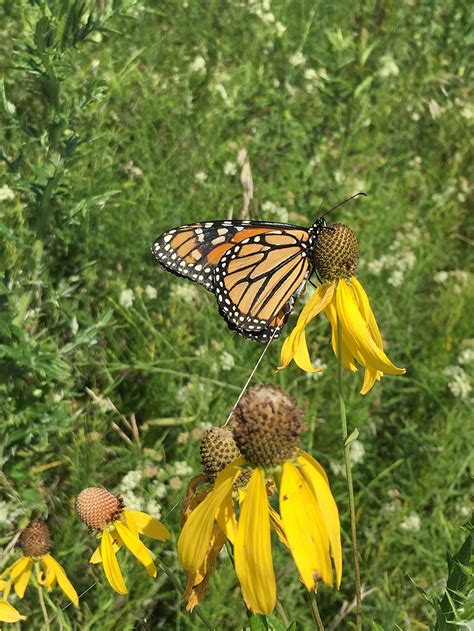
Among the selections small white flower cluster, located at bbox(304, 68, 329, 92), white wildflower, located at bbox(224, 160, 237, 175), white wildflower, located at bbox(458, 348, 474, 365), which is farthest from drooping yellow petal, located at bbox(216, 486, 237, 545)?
small white flower cluster, located at bbox(304, 68, 329, 92)

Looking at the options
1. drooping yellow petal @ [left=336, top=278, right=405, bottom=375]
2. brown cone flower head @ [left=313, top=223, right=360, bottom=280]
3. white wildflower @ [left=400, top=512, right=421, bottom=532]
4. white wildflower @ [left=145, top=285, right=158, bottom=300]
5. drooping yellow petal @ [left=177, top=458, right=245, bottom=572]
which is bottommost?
white wildflower @ [left=400, top=512, right=421, bottom=532]

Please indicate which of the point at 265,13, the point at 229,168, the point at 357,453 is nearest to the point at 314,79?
the point at 265,13

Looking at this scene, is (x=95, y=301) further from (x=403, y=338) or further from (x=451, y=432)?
(x=451, y=432)

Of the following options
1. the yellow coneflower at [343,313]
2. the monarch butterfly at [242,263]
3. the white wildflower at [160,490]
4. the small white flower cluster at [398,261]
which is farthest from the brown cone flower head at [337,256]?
the small white flower cluster at [398,261]

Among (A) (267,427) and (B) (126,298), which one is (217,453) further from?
(B) (126,298)

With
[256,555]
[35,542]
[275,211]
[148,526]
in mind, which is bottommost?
[35,542]

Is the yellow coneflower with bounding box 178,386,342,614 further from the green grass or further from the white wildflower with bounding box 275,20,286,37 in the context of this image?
the white wildflower with bounding box 275,20,286,37

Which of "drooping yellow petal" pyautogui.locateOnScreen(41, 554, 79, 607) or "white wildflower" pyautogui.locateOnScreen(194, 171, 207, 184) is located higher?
"white wildflower" pyautogui.locateOnScreen(194, 171, 207, 184)
